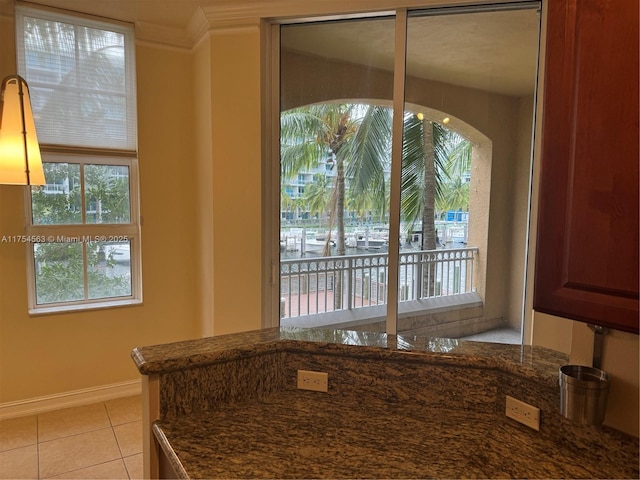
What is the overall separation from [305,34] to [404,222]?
1.40 meters

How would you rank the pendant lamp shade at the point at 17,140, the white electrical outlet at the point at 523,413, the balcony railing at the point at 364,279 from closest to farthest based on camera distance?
1. the white electrical outlet at the point at 523,413
2. the pendant lamp shade at the point at 17,140
3. the balcony railing at the point at 364,279

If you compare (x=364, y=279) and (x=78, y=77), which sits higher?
(x=78, y=77)

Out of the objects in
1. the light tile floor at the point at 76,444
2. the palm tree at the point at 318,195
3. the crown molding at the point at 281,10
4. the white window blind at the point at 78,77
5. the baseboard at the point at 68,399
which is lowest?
the light tile floor at the point at 76,444

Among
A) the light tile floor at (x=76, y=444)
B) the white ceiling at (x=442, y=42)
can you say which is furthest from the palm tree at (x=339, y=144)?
the light tile floor at (x=76, y=444)

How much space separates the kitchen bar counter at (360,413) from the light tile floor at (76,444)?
1.41 meters

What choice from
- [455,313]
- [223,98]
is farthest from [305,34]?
[455,313]

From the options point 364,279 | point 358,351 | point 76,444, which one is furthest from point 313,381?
point 76,444

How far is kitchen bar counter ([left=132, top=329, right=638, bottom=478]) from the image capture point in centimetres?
101

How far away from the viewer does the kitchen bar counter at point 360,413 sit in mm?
1009

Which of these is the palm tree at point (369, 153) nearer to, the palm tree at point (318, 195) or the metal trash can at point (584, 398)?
the palm tree at point (318, 195)

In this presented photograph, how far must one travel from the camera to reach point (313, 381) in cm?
138

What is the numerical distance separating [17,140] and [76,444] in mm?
1795

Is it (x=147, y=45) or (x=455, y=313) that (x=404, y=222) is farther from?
(x=147, y=45)

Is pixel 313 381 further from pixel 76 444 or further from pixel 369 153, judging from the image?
pixel 76 444
